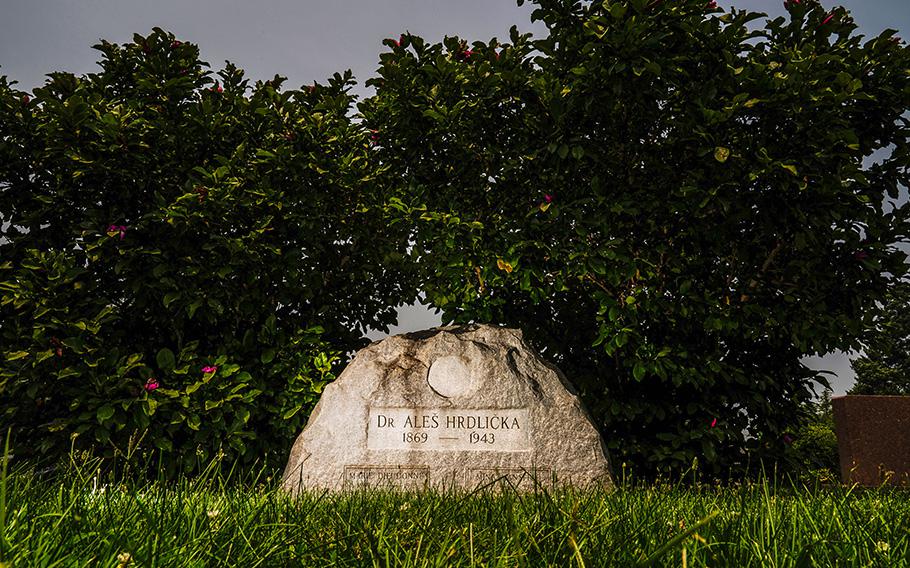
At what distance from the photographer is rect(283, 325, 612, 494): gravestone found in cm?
500

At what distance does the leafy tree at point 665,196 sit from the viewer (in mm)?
5535

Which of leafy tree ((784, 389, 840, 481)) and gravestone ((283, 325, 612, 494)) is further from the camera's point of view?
leafy tree ((784, 389, 840, 481))

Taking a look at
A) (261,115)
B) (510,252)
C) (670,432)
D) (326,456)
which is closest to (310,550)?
(326,456)

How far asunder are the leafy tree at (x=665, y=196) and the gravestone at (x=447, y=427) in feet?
3.01

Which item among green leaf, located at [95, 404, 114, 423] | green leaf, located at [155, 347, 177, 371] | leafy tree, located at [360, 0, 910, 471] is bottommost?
green leaf, located at [95, 404, 114, 423]

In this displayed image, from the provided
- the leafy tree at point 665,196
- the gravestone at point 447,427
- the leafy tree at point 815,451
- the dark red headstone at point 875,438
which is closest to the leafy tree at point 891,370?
the leafy tree at point 815,451

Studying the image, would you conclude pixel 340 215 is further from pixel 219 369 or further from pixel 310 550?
pixel 310 550

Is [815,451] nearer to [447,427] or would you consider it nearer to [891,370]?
[447,427]

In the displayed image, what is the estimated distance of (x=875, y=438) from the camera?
8539 mm

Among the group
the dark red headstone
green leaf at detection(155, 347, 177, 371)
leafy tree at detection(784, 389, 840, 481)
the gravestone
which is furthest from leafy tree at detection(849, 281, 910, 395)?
green leaf at detection(155, 347, 177, 371)

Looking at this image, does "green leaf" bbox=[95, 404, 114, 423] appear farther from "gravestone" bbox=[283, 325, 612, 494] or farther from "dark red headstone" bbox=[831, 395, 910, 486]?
"dark red headstone" bbox=[831, 395, 910, 486]

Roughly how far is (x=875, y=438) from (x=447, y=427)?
21.2ft

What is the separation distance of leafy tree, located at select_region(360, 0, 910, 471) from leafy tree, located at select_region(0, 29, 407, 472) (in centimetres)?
100

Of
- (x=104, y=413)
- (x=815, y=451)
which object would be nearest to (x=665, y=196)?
(x=815, y=451)
